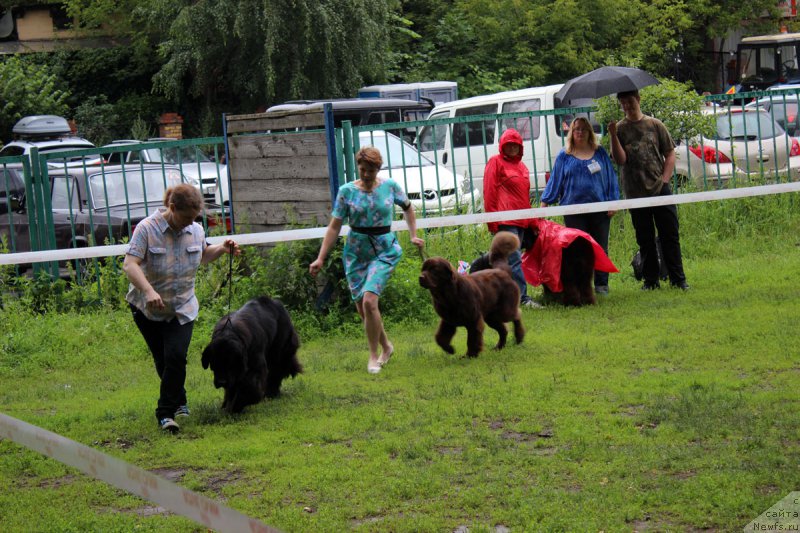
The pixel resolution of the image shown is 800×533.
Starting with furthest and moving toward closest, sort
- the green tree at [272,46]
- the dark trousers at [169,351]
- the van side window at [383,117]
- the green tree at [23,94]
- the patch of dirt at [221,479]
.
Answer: the green tree at [23,94], the green tree at [272,46], the van side window at [383,117], the dark trousers at [169,351], the patch of dirt at [221,479]

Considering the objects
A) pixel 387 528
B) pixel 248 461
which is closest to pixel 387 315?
pixel 248 461

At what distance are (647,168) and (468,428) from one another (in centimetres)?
511

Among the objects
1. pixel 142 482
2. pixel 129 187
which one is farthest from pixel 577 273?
pixel 142 482

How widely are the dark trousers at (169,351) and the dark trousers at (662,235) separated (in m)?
5.50

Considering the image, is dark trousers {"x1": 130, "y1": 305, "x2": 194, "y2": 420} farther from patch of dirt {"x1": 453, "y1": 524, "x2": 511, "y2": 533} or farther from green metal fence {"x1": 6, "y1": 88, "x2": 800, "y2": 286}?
green metal fence {"x1": 6, "y1": 88, "x2": 800, "y2": 286}

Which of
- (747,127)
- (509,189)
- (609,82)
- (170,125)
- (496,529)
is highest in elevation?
(170,125)

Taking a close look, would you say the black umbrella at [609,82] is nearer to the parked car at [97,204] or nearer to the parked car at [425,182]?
the parked car at [425,182]

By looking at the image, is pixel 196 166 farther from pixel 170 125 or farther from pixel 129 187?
pixel 170 125

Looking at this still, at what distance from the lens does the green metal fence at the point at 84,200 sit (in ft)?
38.7

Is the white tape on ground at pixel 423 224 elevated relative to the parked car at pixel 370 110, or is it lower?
lower

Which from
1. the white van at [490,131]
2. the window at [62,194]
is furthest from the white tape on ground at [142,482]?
the white van at [490,131]

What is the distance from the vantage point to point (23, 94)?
3650 cm

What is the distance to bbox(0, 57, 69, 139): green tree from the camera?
118 ft

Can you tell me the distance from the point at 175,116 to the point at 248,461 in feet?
107
